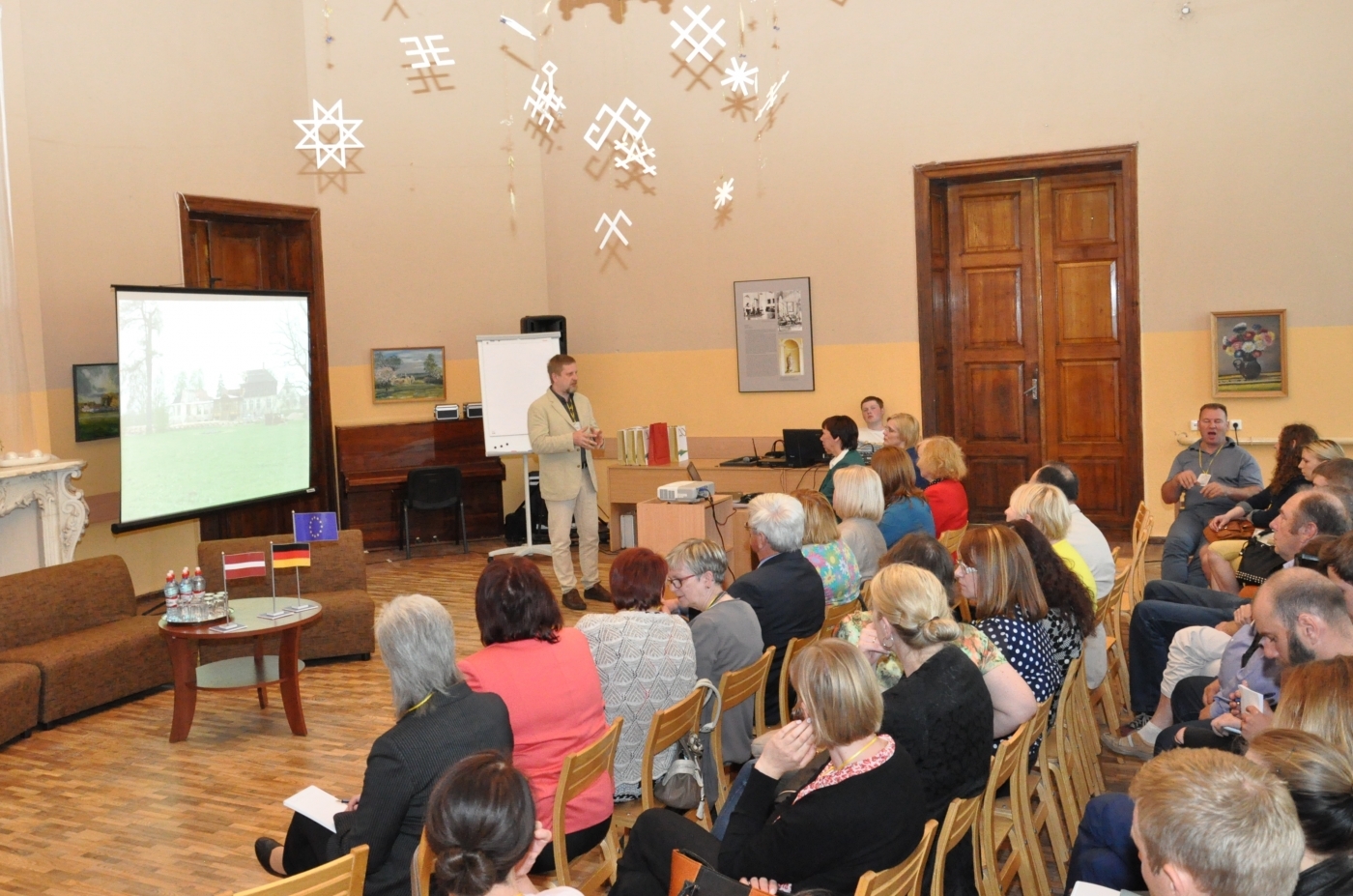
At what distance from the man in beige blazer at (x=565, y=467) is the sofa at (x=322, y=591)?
1522 millimetres

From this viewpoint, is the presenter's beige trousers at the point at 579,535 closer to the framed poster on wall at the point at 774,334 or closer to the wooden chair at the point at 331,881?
the framed poster on wall at the point at 774,334

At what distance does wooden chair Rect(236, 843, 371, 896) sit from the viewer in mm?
2316

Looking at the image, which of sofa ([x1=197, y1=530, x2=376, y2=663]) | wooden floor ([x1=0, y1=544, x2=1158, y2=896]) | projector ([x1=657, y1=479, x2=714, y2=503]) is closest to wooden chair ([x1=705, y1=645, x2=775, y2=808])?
wooden floor ([x1=0, y1=544, x2=1158, y2=896])

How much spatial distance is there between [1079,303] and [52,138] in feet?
25.8

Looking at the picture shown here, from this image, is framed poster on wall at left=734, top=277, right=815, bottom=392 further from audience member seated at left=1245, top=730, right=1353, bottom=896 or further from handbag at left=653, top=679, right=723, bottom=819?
audience member seated at left=1245, top=730, right=1353, bottom=896

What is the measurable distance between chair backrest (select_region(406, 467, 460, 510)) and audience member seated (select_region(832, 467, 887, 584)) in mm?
5289

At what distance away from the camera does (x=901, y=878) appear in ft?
7.98

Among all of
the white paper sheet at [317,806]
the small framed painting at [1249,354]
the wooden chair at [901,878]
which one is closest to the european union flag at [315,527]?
the white paper sheet at [317,806]

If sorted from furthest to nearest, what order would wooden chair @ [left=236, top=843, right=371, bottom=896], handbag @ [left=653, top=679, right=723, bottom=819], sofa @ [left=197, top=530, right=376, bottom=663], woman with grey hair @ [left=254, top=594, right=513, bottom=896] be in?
1. sofa @ [left=197, top=530, right=376, bottom=663]
2. handbag @ [left=653, top=679, right=723, bottom=819]
3. woman with grey hair @ [left=254, top=594, right=513, bottom=896]
4. wooden chair @ [left=236, top=843, right=371, bottom=896]

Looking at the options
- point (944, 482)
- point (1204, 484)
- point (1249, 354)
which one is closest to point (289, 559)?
point (944, 482)

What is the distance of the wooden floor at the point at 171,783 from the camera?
4258 millimetres

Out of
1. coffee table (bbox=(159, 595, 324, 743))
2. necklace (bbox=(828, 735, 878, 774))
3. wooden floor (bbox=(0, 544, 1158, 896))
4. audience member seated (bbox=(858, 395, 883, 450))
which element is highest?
audience member seated (bbox=(858, 395, 883, 450))

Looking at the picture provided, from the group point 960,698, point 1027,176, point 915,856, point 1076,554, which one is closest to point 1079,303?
point 1027,176

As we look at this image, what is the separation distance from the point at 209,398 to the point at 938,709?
276 inches
